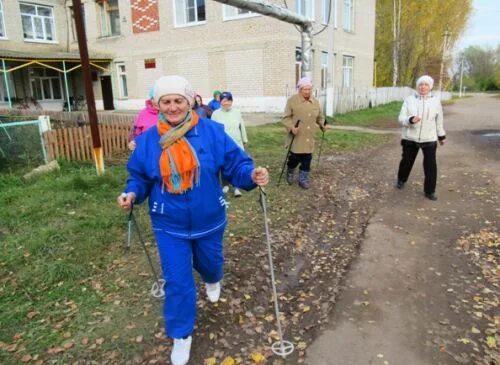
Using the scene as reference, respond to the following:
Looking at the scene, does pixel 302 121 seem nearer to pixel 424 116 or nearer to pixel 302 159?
pixel 302 159

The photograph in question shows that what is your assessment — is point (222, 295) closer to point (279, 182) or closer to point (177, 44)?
point (279, 182)

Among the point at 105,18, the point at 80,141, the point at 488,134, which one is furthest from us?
the point at 105,18

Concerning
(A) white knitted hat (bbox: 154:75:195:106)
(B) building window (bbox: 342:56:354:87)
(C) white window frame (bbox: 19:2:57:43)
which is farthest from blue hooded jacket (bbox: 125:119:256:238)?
(C) white window frame (bbox: 19:2:57:43)

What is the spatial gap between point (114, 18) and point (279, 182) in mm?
23415

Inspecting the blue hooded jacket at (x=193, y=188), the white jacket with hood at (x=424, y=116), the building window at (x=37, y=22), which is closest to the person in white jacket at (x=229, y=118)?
the white jacket with hood at (x=424, y=116)

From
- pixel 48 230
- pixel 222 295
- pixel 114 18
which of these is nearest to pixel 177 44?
pixel 114 18

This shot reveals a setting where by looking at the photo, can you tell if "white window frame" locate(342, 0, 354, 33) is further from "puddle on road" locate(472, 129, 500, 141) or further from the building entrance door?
the building entrance door

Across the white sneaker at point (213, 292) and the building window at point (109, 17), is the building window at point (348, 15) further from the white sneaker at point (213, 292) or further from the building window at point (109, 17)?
the white sneaker at point (213, 292)

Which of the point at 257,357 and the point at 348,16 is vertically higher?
the point at 348,16

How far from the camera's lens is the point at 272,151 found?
10930mm

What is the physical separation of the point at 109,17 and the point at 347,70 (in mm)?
15849

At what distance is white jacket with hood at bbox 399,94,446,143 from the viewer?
6355mm

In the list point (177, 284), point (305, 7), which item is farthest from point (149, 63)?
point (177, 284)

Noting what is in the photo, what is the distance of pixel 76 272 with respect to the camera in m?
4.27
